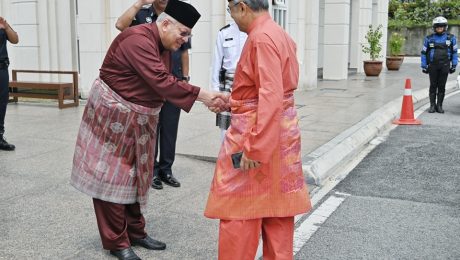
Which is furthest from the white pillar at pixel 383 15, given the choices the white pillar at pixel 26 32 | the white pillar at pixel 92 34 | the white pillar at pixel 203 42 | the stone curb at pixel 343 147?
the white pillar at pixel 26 32

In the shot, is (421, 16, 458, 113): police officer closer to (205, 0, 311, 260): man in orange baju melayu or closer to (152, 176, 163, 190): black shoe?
(152, 176, 163, 190): black shoe

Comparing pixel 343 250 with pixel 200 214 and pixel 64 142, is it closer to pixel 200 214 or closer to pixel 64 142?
pixel 200 214

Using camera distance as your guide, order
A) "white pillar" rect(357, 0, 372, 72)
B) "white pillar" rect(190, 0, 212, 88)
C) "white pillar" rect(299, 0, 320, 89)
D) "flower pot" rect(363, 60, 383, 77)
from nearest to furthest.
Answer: "white pillar" rect(190, 0, 212, 88) < "white pillar" rect(299, 0, 320, 89) < "flower pot" rect(363, 60, 383, 77) < "white pillar" rect(357, 0, 372, 72)

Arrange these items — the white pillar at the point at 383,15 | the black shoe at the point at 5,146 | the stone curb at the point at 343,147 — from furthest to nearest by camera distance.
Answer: the white pillar at the point at 383,15, the black shoe at the point at 5,146, the stone curb at the point at 343,147

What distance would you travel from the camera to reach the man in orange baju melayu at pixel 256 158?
3.09m

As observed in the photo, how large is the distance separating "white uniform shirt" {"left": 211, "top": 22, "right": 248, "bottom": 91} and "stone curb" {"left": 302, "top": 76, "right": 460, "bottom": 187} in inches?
61.4

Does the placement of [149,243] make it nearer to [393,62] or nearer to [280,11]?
[280,11]

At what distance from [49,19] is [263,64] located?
1096cm

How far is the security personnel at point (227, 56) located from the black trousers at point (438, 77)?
294 inches

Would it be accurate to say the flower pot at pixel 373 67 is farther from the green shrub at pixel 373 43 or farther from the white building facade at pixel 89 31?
the white building facade at pixel 89 31

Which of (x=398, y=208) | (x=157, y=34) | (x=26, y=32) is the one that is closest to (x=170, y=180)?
(x=398, y=208)

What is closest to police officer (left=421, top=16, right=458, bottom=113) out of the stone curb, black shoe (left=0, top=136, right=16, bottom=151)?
the stone curb

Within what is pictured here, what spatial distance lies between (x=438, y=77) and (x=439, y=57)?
0.45 metres

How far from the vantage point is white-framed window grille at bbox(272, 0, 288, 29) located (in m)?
13.0
